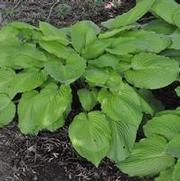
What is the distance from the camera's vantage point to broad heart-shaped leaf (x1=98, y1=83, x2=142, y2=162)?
3.42 meters

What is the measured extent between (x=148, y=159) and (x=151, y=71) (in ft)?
2.36

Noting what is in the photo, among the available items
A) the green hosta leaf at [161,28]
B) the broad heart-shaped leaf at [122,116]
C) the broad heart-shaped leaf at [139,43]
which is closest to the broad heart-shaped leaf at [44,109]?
the broad heart-shaped leaf at [122,116]

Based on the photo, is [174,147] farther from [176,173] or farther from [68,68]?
[68,68]

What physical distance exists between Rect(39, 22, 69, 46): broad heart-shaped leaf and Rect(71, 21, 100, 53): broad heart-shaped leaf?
8cm

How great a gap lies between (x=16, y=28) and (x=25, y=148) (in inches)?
41.6

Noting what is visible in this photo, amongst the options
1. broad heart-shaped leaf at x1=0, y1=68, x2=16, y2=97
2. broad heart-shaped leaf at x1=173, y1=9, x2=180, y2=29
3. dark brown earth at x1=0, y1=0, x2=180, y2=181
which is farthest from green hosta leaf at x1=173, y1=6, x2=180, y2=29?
broad heart-shaped leaf at x1=0, y1=68, x2=16, y2=97

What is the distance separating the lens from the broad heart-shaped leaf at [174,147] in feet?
10.5

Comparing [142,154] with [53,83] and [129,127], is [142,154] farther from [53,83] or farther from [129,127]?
[53,83]

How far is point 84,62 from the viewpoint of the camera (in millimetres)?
3676

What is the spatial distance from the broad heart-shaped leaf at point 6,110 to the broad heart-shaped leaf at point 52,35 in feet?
1.92

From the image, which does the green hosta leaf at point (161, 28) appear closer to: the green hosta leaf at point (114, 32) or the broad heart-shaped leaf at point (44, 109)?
the green hosta leaf at point (114, 32)

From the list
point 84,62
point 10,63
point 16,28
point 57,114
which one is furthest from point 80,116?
point 16,28

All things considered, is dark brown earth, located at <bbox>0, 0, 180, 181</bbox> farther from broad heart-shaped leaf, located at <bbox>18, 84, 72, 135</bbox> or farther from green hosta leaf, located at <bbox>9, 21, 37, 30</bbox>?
green hosta leaf, located at <bbox>9, 21, 37, 30</bbox>

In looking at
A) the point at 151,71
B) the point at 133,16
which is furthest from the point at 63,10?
the point at 151,71
